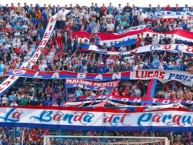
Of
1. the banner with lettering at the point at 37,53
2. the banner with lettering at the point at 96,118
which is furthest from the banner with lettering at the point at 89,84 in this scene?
the banner with lettering at the point at 96,118

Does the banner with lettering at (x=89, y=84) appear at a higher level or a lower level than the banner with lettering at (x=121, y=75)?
lower

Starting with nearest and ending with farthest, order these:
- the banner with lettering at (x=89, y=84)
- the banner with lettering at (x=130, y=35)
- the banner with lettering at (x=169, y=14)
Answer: the banner with lettering at (x=89, y=84), the banner with lettering at (x=130, y=35), the banner with lettering at (x=169, y=14)

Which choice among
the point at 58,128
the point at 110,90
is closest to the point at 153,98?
the point at 110,90

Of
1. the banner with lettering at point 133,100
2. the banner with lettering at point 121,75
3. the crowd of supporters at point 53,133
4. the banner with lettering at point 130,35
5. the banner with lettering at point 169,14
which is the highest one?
the banner with lettering at point 169,14

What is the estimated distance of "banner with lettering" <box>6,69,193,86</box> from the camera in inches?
1581

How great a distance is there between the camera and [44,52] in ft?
146

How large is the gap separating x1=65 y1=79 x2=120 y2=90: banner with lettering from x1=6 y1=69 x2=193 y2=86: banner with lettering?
0.31m

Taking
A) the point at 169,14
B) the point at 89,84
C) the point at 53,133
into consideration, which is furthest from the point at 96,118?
the point at 169,14

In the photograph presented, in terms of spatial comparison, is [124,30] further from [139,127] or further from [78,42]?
[139,127]

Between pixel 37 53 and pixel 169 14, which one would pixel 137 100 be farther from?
pixel 169 14

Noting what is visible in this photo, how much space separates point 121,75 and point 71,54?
346 centimetres

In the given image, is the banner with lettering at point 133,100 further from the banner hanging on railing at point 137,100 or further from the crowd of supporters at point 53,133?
the crowd of supporters at point 53,133

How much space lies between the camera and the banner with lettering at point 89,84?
133 ft

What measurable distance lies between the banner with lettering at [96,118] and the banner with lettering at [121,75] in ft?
20.5
